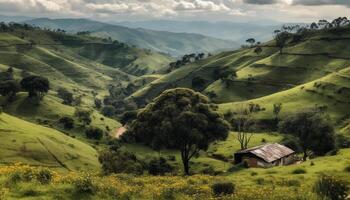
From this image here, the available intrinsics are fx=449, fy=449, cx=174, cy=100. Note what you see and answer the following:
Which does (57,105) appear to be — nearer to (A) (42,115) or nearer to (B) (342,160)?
Result: (A) (42,115)

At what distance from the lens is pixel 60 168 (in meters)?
89.1

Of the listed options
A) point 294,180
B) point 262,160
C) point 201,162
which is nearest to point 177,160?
point 201,162

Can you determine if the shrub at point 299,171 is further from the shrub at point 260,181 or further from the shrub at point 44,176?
the shrub at point 44,176

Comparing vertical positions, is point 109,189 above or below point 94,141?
above

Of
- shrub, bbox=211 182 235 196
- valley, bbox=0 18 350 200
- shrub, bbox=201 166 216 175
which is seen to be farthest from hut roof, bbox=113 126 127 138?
shrub, bbox=211 182 235 196

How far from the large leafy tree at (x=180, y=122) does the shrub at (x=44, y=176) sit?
143 ft

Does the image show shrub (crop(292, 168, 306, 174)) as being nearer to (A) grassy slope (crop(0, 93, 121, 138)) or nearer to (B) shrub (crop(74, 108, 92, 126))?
(A) grassy slope (crop(0, 93, 121, 138))

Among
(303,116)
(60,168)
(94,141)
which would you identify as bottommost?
(94,141)

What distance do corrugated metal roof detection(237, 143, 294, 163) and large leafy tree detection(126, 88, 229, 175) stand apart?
12.0m

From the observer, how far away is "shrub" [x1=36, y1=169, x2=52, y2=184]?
30312 millimetres

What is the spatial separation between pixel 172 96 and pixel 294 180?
37595 mm

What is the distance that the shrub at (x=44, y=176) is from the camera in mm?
30312

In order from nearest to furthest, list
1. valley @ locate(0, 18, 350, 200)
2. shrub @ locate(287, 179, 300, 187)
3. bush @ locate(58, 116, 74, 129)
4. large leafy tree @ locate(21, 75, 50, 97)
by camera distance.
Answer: valley @ locate(0, 18, 350, 200) < shrub @ locate(287, 179, 300, 187) < bush @ locate(58, 116, 74, 129) < large leafy tree @ locate(21, 75, 50, 97)

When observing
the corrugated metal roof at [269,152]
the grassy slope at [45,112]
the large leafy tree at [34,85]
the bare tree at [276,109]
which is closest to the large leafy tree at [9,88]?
the grassy slope at [45,112]
